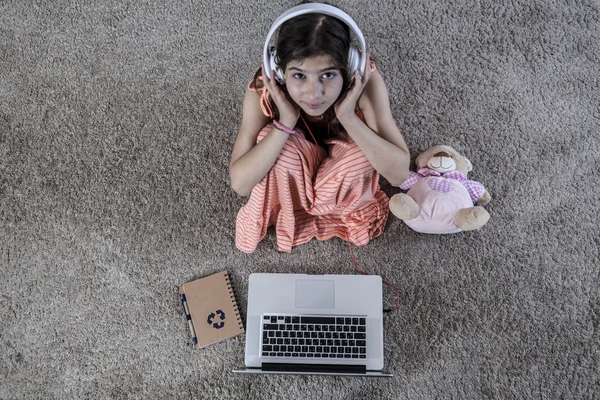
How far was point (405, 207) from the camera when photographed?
990 mm

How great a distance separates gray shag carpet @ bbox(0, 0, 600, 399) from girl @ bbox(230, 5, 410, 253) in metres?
0.09

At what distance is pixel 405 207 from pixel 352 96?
0.37 m

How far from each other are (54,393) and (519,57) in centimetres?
154

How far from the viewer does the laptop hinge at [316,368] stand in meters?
0.96

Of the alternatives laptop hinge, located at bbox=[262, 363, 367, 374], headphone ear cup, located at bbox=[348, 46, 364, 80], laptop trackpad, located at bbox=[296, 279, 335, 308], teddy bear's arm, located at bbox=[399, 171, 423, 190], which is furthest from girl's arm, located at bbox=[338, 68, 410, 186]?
laptop hinge, located at bbox=[262, 363, 367, 374]

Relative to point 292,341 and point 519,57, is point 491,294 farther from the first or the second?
point 519,57

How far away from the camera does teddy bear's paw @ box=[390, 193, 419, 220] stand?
0.99 meters

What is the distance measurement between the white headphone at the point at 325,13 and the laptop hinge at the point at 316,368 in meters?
0.63

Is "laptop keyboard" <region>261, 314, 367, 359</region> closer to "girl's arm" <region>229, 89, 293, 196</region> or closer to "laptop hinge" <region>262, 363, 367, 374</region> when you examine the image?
"laptop hinge" <region>262, 363, 367, 374</region>

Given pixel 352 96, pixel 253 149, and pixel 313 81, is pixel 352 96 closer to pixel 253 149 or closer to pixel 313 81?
pixel 313 81

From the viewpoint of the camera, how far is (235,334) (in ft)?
3.42

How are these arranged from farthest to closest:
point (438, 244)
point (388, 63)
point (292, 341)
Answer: point (388, 63), point (438, 244), point (292, 341)

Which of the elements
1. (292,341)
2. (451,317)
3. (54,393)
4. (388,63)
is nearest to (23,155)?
(54,393)

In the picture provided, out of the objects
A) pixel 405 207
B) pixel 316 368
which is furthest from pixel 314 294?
pixel 405 207
